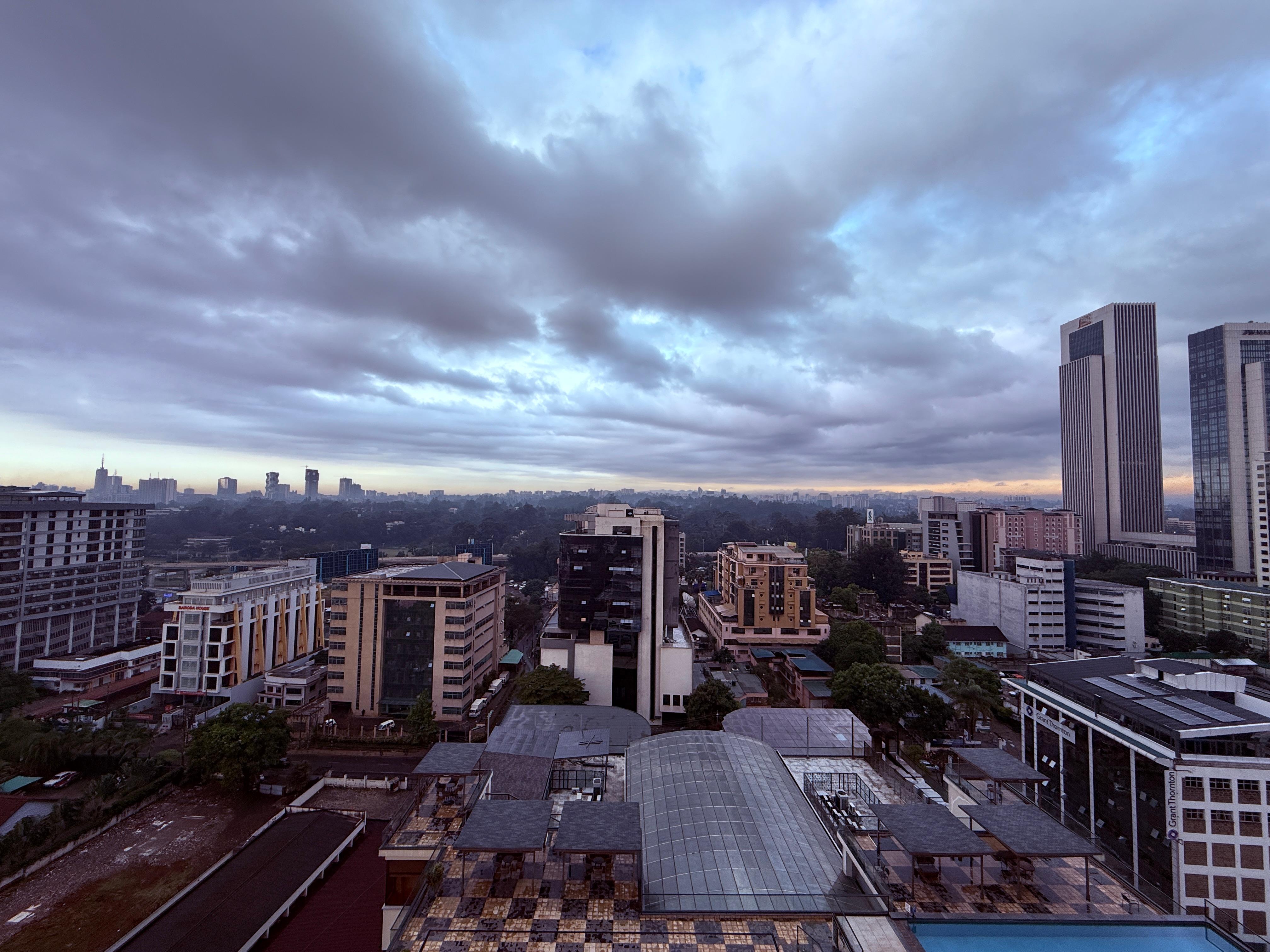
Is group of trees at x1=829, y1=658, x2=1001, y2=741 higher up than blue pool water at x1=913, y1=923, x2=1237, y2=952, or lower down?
lower down

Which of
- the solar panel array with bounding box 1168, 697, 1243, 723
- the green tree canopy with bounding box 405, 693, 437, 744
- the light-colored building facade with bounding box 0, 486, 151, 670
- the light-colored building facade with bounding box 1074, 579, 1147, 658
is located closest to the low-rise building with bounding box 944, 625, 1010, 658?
the light-colored building facade with bounding box 1074, 579, 1147, 658

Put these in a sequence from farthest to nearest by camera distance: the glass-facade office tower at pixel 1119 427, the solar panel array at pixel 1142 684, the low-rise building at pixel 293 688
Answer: the glass-facade office tower at pixel 1119 427, the low-rise building at pixel 293 688, the solar panel array at pixel 1142 684

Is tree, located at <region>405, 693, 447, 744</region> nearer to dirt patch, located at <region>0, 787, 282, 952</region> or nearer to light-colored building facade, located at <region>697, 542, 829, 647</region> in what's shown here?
dirt patch, located at <region>0, 787, 282, 952</region>

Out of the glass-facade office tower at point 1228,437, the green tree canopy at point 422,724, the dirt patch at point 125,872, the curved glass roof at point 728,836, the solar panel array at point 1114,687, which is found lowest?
the dirt patch at point 125,872

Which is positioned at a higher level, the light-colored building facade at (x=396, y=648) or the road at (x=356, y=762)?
the light-colored building facade at (x=396, y=648)

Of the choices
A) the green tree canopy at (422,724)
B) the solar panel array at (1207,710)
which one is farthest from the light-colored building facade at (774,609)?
the solar panel array at (1207,710)

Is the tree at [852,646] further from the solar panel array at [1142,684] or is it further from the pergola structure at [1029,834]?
the pergola structure at [1029,834]

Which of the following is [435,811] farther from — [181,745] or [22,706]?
[22,706]
